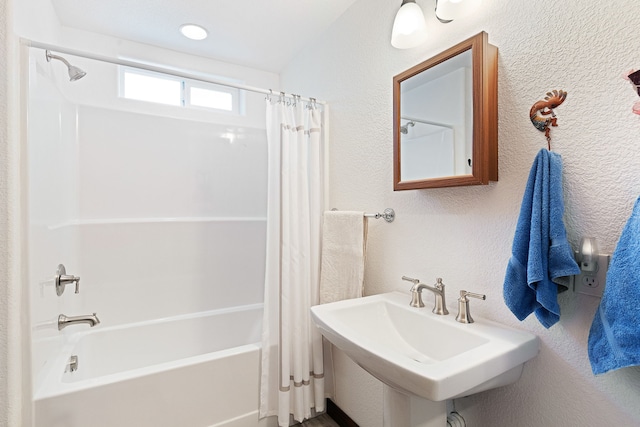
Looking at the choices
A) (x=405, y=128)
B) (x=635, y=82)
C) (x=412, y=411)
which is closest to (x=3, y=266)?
(x=412, y=411)

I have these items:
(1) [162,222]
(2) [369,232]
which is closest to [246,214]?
(1) [162,222]

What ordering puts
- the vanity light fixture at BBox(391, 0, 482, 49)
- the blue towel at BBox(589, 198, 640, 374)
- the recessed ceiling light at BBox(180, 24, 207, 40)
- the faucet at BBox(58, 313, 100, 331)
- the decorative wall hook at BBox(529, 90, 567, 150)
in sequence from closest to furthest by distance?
the blue towel at BBox(589, 198, 640, 374)
the decorative wall hook at BBox(529, 90, 567, 150)
the vanity light fixture at BBox(391, 0, 482, 49)
the faucet at BBox(58, 313, 100, 331)
the recessed ceiling light at BBox(180, 24, 207, 40)

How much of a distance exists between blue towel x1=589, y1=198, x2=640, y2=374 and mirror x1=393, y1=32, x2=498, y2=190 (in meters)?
0.40

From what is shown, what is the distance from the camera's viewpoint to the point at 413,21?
126 cm

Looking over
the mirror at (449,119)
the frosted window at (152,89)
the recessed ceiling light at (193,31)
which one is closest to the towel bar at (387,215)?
the mirror at (449,119)

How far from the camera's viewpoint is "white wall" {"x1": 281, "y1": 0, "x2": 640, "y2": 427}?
0.81 meters

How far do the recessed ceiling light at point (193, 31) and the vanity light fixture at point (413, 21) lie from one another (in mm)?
1410

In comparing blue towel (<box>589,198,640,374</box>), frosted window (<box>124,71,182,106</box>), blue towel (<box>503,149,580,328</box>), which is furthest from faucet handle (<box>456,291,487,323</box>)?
frosted window (<box>124,71,182,106</box>)

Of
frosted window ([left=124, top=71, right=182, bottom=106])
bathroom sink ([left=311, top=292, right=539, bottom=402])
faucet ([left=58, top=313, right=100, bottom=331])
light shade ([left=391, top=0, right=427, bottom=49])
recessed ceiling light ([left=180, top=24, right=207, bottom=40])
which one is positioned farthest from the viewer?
frosted window ([left=124, top=71, right=182, bottom=106])

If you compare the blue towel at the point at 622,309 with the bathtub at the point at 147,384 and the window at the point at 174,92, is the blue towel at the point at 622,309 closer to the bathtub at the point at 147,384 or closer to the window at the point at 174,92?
the bathtub at the point at 147,384

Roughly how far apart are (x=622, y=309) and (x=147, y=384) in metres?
1.79

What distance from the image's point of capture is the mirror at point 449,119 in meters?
1.04

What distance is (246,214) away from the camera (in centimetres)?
270

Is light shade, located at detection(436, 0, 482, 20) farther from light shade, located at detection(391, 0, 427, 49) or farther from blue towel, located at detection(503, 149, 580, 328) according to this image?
blue towel, located at detection(503, 149, 580, 328)
